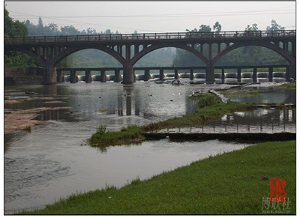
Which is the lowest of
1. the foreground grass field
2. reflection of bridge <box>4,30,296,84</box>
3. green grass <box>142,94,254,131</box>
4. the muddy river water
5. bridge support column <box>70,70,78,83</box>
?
the muddy river water

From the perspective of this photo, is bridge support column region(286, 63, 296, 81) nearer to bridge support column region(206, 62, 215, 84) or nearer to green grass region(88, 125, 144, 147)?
bridge support column region(206, 62, 215, 84)

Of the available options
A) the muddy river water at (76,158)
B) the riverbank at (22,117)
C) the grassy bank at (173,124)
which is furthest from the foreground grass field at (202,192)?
the riverbank at (22,117)

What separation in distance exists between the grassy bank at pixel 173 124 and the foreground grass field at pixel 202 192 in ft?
32.3

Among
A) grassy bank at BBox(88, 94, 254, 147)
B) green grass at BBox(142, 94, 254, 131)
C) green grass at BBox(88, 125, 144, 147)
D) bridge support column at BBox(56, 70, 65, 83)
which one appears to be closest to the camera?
green grass at BBox(88, 125, 144, 147)

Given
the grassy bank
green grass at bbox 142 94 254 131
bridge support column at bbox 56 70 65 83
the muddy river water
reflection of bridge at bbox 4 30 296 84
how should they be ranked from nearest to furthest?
the muddy river water, the grassy bank, green grass at bbox 142 94 254 131, reflection of bridge at bbox 4 30 296 84, bridge support column at bbox 56 70 65 83

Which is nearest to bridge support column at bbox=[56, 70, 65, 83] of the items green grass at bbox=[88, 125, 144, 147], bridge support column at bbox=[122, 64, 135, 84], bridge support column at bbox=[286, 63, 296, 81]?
bridge support column at bbox=[122, 64, 135, 84]

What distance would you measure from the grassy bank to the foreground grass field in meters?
9.84

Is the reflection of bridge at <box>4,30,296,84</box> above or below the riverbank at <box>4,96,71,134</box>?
above

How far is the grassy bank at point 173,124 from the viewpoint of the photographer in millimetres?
30062

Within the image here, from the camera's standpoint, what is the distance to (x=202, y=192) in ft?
53.4

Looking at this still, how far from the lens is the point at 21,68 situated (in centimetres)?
10738

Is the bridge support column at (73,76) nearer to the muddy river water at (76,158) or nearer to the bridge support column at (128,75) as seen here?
the bridge support column at (128,75)

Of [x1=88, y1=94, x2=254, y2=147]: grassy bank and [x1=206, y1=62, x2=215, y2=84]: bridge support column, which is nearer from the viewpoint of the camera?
[x1=88, y1=94, x2=254, y2=147]: grassy bank

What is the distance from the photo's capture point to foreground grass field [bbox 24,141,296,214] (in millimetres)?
14484
